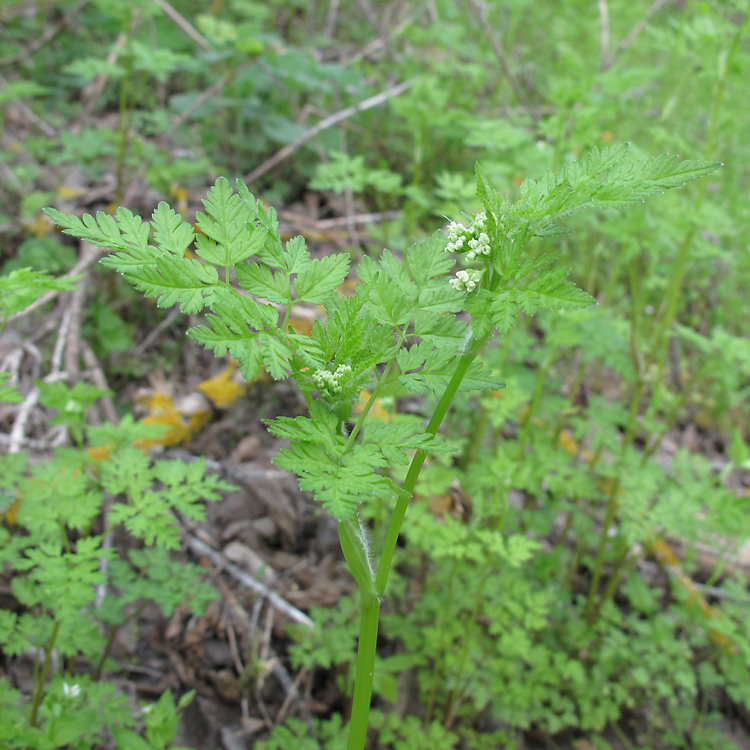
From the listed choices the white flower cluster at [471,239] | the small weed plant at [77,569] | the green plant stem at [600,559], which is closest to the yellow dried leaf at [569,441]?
the green plant stem at [600,559]

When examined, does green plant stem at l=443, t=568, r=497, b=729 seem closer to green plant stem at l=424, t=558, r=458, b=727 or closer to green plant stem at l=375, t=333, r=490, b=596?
green plant stem at l=424, t=558, r=458, b=727

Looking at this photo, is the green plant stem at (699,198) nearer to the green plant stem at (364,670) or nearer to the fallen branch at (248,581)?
the fallen branch at (248,581)

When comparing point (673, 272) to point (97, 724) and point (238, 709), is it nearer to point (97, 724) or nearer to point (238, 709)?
Answer: point (238, 709)

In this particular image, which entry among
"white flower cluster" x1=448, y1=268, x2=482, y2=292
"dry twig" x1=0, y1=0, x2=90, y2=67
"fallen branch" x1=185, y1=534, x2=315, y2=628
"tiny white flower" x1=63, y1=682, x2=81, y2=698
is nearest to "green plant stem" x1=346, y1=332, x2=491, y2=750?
"white flower cluster" x1=448, y1=268, x2=482, y2=292

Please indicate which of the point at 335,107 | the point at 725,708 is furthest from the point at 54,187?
the point at 725,708

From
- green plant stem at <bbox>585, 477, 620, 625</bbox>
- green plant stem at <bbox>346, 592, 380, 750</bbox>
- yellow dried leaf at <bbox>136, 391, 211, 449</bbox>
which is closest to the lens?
green plant stem at <bbox>346, 592, 380, 750</bbox>

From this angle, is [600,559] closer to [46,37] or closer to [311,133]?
[311,133]
